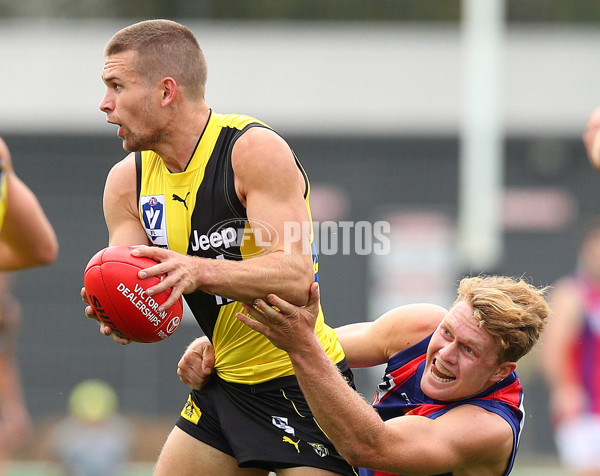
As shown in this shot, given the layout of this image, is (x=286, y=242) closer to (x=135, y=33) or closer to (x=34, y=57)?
(x=135, y=33)

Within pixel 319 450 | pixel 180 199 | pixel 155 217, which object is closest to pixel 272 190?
pixel 180 199

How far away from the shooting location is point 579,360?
873 centimetres

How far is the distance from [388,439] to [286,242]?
867 mm

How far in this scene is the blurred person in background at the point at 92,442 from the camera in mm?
11398

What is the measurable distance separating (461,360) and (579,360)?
505cm

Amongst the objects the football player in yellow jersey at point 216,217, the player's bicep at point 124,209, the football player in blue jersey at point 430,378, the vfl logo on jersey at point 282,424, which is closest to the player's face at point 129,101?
the football player in yellow jersey at point 216,217

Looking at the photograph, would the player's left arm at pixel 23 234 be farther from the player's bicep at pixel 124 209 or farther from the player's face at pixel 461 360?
the player's face at pixel 461 360

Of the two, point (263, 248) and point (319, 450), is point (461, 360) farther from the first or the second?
point (263, 248)

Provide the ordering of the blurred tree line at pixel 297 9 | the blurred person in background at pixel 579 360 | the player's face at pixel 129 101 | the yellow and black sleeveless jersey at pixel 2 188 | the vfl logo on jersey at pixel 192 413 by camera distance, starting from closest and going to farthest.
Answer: the yellow and black sleeveless jersey at pixel 2 188 < the player's face at pixel 129 101 < the vfl logo on jersey at pixel 192 413 < the blurred person in background at pixel 579 360 < the blurred tree line at pixel 297 9

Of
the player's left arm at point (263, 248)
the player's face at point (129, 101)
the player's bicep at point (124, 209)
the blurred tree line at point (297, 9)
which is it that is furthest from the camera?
the blurred tree line at point (297, 9)

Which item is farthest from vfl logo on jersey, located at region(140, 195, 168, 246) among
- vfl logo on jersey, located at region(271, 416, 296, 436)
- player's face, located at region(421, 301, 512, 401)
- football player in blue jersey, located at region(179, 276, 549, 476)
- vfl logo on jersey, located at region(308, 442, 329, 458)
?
player's face, located at region(421, 301, 512, 401)

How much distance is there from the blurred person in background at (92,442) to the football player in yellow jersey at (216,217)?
7.34 metres

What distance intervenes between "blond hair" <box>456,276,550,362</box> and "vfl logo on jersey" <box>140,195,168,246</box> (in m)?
1.32

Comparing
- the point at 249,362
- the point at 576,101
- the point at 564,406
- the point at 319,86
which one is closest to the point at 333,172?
the point at 319,86
